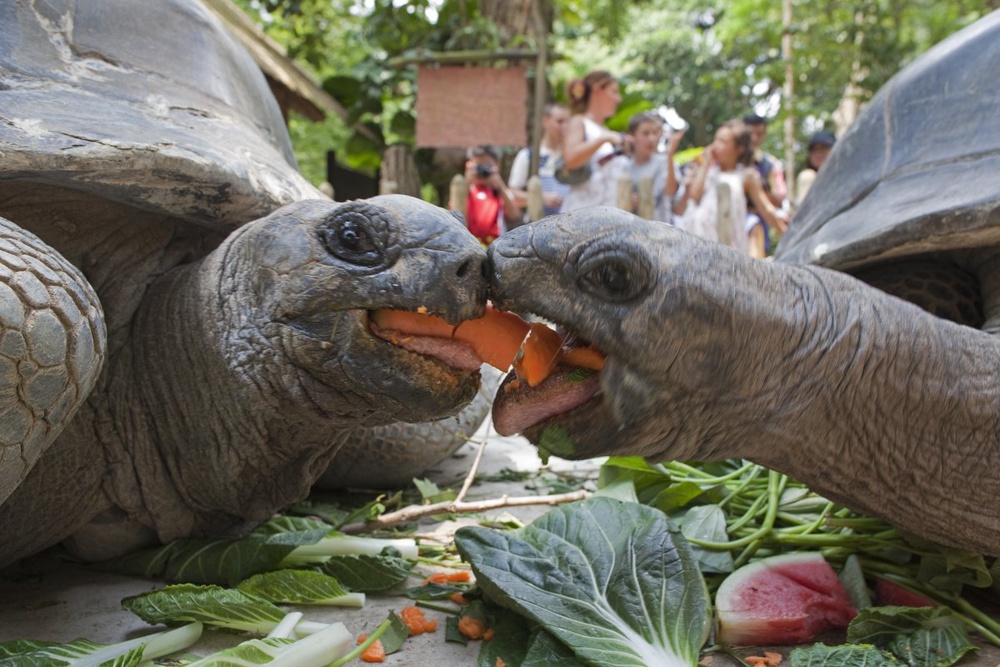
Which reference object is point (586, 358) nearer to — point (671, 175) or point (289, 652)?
point (289, 652)

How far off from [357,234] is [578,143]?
182 inches

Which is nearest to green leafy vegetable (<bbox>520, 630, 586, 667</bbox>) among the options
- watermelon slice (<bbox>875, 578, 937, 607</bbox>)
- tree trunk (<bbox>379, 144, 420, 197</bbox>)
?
watermelon slice (<bbox>875, 578, 937, 607</bbox>)

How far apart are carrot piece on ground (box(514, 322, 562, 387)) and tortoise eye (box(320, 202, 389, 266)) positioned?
0.39 metres

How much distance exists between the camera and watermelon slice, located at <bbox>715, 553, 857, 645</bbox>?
177 centimetres

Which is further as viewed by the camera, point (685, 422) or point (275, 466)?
point (275, 466)

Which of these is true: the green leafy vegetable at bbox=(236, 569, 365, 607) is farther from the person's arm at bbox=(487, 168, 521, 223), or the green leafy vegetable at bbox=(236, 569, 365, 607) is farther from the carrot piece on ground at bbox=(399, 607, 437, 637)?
the person's arm at bbox=(487, 168, 521, 223)

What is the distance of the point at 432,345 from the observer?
5.87 feet

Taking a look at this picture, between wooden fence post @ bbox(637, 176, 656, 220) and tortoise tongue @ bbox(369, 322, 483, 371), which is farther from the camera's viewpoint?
wooden fence post @ bbox(637, 176, 656, 220)

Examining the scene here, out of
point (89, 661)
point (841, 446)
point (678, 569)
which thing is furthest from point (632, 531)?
point (89, 661)

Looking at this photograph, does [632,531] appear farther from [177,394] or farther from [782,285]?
[177,394]

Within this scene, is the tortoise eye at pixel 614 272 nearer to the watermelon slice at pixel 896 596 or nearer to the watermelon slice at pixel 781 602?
the watermelon slice at pixel 781 602

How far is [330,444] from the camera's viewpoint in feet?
7.14

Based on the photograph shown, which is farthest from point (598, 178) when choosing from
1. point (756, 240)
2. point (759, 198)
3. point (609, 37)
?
point (609, 37)

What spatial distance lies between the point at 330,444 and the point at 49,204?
887 millimetres
